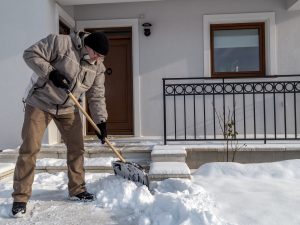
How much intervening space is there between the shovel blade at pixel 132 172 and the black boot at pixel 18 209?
0.96 metres

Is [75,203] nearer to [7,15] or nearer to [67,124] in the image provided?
[67,124]

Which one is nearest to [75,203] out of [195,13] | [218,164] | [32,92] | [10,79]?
[32,92]

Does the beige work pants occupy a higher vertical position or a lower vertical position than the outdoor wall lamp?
lower

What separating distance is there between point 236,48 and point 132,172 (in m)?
3.80

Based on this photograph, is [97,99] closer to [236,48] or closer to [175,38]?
[175,38]

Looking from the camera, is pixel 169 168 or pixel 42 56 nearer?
pixel 42 56

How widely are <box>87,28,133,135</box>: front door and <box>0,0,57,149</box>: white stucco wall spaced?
1493 millimetres

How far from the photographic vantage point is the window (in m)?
6.05

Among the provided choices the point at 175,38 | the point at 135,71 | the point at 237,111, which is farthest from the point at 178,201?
the point at 175,38

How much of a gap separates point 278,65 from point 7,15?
4.45 metres

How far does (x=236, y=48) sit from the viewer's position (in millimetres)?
6094

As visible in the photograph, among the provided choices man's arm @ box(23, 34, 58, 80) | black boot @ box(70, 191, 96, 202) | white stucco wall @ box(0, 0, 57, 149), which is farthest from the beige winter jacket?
white stucco wall @ box(0, 0, 57, 149)

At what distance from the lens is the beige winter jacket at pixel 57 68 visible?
8.22ft

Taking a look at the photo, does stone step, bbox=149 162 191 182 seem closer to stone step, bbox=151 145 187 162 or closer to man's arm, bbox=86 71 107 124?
stone step, bbox=151 145 187 162
